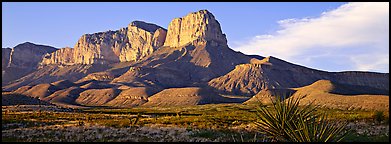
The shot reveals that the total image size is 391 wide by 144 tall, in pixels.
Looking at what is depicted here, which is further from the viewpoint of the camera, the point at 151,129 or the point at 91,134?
the point at 151,129

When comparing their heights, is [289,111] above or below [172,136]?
above

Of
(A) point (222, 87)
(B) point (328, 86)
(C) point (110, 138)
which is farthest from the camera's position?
(A) point (222, 87)

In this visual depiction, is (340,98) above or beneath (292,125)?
beneath

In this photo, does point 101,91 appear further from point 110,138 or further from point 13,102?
point 110,138

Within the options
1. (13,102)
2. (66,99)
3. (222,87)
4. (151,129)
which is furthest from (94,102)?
(151,129)

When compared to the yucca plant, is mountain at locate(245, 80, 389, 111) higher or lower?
lower

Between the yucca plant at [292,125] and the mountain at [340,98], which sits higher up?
the yucca plant at [292,125]

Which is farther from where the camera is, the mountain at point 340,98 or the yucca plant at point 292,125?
the mountain at point 340,98

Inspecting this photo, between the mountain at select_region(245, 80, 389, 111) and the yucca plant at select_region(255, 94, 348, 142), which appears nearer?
the yucca plant at select_region(255, 94, 348, 142)

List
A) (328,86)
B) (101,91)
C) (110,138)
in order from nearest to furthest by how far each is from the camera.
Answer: (110,138), (328,86), (101,91)

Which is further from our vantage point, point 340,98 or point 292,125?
point 340,98
